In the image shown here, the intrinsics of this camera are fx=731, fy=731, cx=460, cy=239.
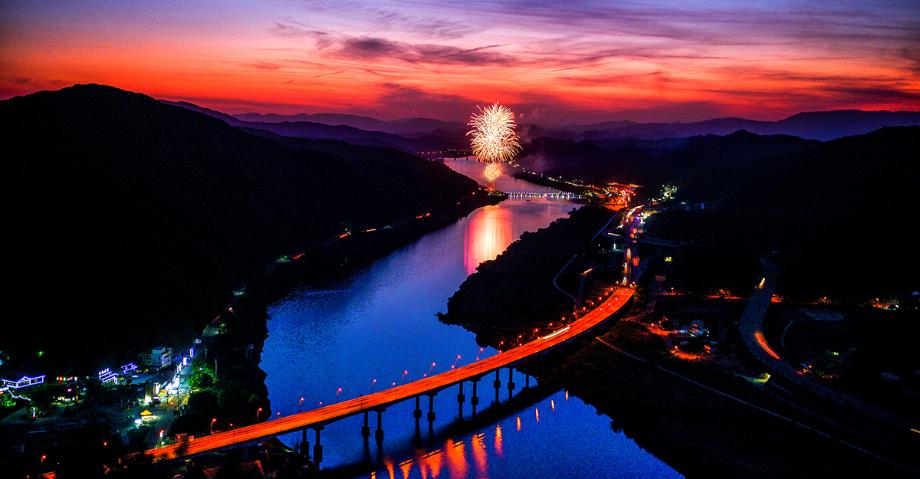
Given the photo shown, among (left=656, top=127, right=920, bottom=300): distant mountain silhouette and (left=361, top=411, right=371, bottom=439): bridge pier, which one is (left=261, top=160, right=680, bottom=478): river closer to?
(left=361, top=411, right=371, bottom=439): bridge pier

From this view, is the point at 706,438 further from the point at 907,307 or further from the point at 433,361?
the point at 907,307

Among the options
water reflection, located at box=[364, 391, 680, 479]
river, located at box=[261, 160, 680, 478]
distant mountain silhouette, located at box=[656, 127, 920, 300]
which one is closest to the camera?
water reflection, located at box=[364, 391, 680, 479]

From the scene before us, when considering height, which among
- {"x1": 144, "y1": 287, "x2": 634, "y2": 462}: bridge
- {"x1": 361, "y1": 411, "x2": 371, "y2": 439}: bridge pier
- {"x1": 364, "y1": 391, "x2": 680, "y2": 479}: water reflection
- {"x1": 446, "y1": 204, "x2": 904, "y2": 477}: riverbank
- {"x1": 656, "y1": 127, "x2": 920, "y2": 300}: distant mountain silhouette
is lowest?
{"x1": 364, "y1": 391, "x2": 680, "y2": 479}: water reflection

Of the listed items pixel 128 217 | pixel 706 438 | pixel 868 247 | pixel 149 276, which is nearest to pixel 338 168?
pixel 128 217

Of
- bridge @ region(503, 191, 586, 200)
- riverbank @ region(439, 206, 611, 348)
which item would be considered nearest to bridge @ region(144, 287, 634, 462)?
riverbank @ region(439, 206, 611, 348)

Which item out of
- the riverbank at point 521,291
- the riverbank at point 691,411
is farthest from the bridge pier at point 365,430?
the riverbank at point 521,291

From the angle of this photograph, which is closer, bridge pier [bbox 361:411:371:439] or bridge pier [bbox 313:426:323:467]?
bridge pier [bbox 313:426:323:467]
